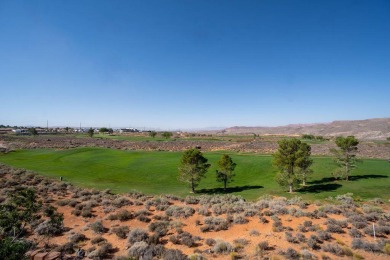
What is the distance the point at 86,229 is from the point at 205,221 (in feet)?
31.7

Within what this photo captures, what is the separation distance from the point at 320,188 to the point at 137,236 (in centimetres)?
2904

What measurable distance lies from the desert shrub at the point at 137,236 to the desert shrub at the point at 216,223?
511 centimetres

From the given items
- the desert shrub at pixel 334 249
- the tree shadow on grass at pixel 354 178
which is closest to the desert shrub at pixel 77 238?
the desert shrub at pixel 334 249

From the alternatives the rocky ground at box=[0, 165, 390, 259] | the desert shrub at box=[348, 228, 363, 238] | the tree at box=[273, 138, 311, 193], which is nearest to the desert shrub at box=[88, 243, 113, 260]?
the rocky ground at box=[0, 165, 390, 259]

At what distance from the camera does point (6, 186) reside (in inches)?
1199

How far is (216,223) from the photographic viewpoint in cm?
1938

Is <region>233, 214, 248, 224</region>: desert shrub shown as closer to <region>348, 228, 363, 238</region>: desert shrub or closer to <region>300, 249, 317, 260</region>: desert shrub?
<region>300, 249, 317, 260</region>: desert shrub

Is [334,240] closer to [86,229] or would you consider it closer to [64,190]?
[86,229]

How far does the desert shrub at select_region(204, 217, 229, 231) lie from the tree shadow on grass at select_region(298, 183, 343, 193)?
64.4 feet

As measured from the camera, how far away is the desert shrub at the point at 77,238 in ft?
53.5

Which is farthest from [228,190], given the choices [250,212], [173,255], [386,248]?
[173,255]

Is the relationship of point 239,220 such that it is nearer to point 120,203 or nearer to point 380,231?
point 380,231

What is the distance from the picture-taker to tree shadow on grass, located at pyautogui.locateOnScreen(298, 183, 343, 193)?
33338mm

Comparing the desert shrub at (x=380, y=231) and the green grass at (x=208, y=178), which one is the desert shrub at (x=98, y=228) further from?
the desert shrub at (x=380, y=231)
